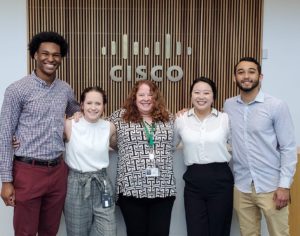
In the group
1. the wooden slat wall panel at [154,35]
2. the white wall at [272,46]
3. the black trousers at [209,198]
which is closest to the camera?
the black trousers at [209,198]

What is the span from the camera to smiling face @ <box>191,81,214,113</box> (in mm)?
2881

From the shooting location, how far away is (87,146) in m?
2.73

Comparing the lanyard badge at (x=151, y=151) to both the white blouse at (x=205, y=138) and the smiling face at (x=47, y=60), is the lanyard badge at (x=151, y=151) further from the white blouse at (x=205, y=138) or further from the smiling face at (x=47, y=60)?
the smiling face at (x=47, y=60)

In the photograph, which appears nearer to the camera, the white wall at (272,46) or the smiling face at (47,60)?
the smiling face at (47,60)

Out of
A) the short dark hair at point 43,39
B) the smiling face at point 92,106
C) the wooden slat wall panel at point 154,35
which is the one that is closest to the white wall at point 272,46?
the wooden slat wall panel at point 154,35

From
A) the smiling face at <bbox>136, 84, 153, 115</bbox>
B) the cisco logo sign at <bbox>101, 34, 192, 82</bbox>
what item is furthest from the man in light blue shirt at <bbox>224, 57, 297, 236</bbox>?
the cisco logo sign at <bbox>101, 34, 192, 82</bbox>

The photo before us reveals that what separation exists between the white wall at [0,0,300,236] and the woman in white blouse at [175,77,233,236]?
8.78 feet

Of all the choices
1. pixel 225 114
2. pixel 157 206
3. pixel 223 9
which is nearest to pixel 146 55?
pixel 223 9

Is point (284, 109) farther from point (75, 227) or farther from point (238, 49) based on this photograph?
point (238, 49)

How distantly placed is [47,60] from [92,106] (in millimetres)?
407

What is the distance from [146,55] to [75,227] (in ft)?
9.61

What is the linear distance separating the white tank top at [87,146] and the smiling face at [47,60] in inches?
13.7

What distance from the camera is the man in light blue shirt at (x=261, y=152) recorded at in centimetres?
279

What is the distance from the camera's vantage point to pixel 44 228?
2818mm
